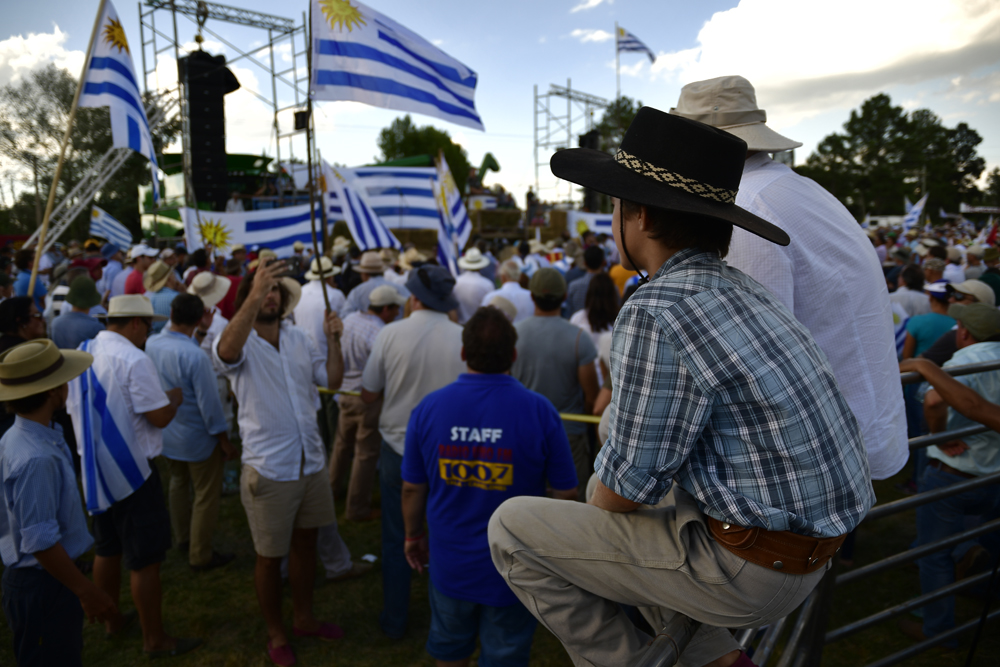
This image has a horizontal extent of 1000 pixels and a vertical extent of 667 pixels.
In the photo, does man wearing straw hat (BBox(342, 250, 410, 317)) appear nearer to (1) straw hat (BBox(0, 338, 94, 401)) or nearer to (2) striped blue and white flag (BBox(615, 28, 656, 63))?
(1) straw hat (BBox(0, 338, 94, 401))

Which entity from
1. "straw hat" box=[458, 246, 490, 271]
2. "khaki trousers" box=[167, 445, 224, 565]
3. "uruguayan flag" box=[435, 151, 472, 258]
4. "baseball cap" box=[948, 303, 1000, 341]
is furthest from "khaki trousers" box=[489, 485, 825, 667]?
"straw hat" box=[458, 246, 490, 271]

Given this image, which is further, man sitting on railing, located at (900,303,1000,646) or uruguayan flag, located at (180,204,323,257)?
uruguayan flag, located at (180,204,323,257)

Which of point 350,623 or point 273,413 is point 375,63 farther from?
point 350,623

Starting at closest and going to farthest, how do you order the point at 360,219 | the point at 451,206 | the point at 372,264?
the point at 372,264, the point at 360,219, the point at 451,206

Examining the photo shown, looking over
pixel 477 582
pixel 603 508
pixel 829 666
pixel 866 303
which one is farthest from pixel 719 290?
pixel 829 666

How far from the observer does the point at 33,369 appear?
2.75 m

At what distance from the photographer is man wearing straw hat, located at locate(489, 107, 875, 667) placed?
1.25 metres

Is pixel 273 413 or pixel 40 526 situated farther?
pixel 273 413

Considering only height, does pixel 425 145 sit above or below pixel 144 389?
above

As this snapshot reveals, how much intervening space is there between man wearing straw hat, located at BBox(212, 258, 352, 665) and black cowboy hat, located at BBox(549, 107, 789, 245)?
99.4 inches

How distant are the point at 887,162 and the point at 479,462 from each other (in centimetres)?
7976

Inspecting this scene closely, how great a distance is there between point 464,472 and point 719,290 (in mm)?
1801

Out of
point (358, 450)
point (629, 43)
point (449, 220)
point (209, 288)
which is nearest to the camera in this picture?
point (358, 450)

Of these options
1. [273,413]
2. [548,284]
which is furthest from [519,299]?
[273,413]
